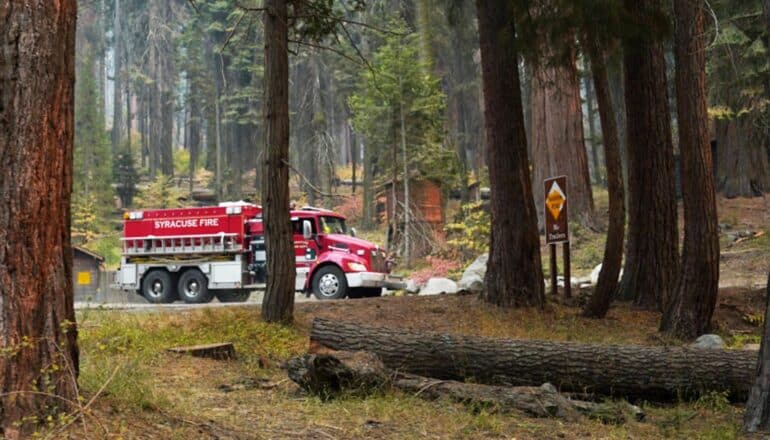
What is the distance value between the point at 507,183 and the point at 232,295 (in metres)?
9.55

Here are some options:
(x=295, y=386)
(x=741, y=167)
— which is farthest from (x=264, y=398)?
(x=741, y=167)

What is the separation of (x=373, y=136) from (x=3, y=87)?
25.8 meters

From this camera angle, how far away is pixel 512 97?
45.7 ft

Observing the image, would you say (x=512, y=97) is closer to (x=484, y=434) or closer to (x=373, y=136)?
(x=484, y=434)

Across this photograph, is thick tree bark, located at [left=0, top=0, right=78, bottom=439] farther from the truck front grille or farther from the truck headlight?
the truck front grille

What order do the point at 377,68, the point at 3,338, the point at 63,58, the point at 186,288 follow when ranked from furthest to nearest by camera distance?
the point at 377,68, the point at 186,288, the point at 63,58, the point at 3,338

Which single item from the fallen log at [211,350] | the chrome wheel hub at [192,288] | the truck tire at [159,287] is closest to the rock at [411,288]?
the chrome wheel hub at [192,288]

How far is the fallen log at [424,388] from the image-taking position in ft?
→ 22.5

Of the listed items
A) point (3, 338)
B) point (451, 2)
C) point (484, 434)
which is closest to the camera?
point (3, 338)

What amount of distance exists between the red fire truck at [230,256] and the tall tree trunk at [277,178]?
660 centimetres

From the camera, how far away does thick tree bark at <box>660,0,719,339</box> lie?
1078 cm

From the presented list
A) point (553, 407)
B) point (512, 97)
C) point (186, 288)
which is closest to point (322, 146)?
point (186, 288)

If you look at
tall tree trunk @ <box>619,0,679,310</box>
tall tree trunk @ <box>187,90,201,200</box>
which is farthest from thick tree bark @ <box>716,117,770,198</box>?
tall tree trunk @ <box>187,90,201,200</box>

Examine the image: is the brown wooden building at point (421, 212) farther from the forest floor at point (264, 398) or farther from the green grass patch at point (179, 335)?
the forest floor at point (264, 398)
